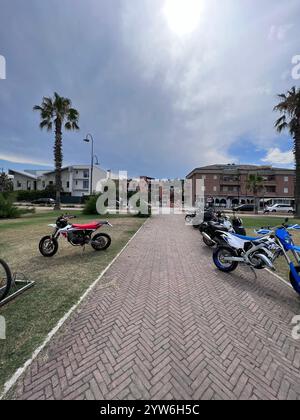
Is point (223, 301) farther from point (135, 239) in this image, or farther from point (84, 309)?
point (135, 239)

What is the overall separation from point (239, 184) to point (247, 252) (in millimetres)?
52173

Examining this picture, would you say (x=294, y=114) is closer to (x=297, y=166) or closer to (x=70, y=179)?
(x=297, y=166)

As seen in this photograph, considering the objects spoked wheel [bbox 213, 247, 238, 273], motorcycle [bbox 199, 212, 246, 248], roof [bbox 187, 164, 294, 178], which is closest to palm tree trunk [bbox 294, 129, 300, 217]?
motorcycle [bbox 199, 212, 246, 248]

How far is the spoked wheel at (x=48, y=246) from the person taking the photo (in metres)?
Answer: 6.35

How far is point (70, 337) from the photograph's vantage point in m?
2.70

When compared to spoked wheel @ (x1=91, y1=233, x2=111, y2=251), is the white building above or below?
above

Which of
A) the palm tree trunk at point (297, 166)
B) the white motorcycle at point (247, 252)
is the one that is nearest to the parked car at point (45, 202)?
the palm tree trunk at point (297, 166)

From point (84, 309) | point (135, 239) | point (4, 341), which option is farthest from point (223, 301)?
point (135, 239)

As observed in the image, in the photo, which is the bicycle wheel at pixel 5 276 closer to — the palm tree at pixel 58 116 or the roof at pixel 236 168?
the palm tree at pixel 58 116

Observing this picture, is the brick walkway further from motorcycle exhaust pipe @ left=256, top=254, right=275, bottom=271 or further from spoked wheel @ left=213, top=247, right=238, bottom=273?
spoked wheel @ left=213, top=247, right=238, bottom=273

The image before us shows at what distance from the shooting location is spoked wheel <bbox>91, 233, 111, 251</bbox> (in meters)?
7.06

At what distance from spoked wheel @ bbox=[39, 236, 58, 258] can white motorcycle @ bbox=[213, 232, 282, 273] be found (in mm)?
4799

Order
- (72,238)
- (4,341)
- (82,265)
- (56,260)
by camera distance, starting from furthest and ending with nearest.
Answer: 1. (72,238)
2. (56,260)
3. (82,265)
4. (4,341)
